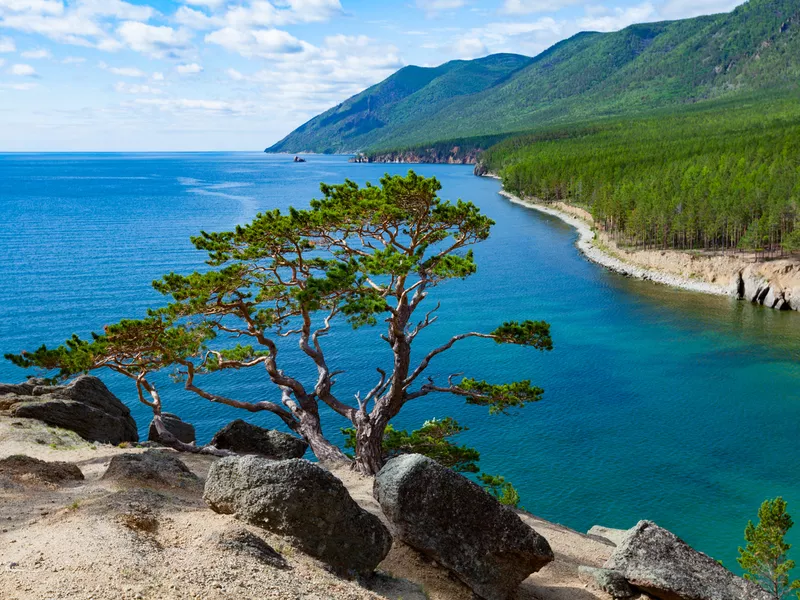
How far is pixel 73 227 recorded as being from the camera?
12569 centimetres

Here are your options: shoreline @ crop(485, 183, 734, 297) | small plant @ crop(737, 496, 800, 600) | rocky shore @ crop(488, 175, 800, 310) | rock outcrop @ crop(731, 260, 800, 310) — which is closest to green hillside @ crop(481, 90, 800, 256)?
rocky shore @ crop(488, 175, 800, 310)

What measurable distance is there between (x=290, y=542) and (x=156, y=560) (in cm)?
302

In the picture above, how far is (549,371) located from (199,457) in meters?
37.2

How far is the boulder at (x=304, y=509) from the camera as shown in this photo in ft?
48.8

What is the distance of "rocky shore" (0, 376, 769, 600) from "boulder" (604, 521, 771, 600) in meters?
0.04

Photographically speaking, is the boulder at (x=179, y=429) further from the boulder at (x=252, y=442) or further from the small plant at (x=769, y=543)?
the small plant at (x=769, y=543)

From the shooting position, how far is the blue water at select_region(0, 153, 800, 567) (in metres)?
38.8

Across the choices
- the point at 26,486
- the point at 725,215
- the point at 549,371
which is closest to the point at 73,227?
the point at 549,371

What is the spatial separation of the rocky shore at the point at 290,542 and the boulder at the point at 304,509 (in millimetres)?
28

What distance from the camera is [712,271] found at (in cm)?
9006

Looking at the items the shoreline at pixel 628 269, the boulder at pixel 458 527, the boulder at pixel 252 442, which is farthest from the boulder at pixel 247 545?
the shoreline at pixel 628 269

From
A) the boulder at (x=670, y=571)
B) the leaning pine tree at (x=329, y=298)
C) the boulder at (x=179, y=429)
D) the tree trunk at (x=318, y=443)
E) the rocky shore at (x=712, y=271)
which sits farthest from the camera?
the rocky shore at (x=712, y=271)

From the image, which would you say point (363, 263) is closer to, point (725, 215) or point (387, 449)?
point (387, 449)

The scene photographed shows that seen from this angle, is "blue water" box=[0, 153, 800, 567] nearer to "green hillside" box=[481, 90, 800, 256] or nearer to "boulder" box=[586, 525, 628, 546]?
"boulder" box=[586, 525, 628, 546]
